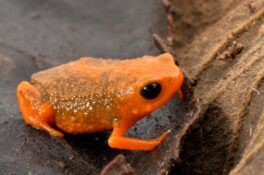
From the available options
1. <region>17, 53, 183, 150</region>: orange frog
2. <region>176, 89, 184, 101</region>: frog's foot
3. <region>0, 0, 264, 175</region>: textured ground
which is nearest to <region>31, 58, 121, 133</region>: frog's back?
<region>17, 53, 183, 150</region>: orange frog

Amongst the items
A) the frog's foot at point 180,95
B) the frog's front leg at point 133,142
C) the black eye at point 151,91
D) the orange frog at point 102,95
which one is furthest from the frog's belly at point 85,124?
the frog's foot at point 180,95

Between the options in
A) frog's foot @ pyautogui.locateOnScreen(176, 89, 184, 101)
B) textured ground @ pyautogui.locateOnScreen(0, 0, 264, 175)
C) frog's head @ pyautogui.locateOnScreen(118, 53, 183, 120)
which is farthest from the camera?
frog's foot @ pyautogui.locateOnScreen(176, 89, 184, 101)

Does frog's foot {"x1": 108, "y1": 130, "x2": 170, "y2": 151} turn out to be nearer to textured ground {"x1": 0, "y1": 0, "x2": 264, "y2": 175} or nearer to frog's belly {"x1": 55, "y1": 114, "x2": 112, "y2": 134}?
textured ground {"x1": 0, "y1": 0, "x2": 264, "y2": 175}

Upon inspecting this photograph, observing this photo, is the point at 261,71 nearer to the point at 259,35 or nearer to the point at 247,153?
the point at 259,35

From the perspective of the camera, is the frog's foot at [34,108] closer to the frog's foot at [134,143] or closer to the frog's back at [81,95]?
the frog's back at [81,95]

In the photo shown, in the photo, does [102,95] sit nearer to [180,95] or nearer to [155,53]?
[180,95]
